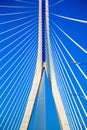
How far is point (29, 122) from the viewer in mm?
10258

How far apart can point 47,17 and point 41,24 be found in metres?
0.51

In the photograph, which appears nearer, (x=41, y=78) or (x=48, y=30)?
(x=48, y=30)

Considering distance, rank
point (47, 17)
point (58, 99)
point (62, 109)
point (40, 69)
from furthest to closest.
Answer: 1. point (40, 69)
2. point (47, 17)
3. point (58, 99)
4. point (62, 109)

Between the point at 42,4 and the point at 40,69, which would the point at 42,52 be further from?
the point at 42,4

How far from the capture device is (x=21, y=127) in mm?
9820

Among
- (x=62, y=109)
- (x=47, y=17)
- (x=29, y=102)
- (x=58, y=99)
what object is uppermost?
(x=47, y=17)

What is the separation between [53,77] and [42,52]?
130 cm

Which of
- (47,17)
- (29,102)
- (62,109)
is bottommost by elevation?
(62,109)

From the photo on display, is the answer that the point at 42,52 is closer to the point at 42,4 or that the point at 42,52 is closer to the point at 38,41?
the point at 38,41

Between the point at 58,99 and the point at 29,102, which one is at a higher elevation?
the point at 29,102

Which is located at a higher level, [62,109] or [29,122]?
[29,122]

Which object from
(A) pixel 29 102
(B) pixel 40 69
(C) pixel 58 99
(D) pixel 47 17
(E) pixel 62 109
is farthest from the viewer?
(B) pixel 40 69

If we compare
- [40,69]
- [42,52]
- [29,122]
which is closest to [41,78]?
[40,69]

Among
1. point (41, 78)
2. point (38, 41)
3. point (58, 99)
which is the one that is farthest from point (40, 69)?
point (58, 99)
